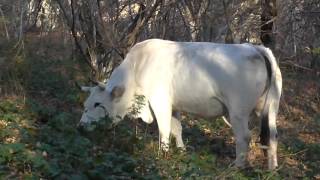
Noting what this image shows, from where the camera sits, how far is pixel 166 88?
7.92 meters

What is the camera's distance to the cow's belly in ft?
25.5

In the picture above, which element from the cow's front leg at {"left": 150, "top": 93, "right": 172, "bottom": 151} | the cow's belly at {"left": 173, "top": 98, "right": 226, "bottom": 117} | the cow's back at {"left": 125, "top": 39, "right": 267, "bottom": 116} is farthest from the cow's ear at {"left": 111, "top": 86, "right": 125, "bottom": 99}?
the cow's belly at {"left": 173, "top": 98, "right": 226, "bottom": 117}

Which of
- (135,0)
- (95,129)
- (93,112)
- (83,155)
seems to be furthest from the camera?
(135,0)

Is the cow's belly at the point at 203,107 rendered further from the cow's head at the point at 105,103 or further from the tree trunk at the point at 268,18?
the tree trunk at the point at 268,18

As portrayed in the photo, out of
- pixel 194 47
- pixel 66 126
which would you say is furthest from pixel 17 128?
pixel 194 47

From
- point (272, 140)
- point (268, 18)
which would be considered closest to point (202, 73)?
point (272, 140)

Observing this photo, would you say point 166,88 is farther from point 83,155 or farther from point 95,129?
point 83,155

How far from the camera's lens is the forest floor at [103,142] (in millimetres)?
5961

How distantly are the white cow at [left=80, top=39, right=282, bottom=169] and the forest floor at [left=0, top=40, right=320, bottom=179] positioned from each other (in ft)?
0.99

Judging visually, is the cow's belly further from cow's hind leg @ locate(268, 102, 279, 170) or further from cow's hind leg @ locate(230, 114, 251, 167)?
cow's hind leg @ locate(268, 102, 279, 170)

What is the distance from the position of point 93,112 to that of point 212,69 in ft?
5.81

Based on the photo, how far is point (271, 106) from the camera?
25.2 ft

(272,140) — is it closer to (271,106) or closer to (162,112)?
(271,106)

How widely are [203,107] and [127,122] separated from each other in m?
1.27
